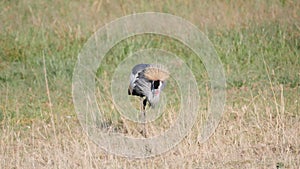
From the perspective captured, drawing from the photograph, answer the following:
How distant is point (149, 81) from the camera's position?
263 inches

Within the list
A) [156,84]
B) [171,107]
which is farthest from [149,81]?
[171,107]

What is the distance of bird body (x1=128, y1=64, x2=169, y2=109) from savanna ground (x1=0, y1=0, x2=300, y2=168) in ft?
1.52

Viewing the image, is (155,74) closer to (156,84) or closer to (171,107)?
(156,84)

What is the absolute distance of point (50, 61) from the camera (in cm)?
1020

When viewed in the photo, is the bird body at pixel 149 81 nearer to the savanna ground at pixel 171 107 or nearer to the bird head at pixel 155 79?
the bird head at pixel 155 79

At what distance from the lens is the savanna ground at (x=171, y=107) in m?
6.25

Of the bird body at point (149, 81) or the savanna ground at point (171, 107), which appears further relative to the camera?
the bird body at point (149, 81)

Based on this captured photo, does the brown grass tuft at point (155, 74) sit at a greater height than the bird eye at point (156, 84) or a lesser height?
greater

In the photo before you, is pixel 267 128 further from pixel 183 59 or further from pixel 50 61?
pixel 50 61

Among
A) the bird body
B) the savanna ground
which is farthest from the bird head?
the savanna ground

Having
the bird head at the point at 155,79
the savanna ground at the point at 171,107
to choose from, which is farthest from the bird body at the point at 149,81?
the savanna ground at the point at 171,107

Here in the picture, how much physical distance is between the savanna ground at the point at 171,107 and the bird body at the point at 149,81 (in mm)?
464

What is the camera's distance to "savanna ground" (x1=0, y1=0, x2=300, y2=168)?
20.5 feet

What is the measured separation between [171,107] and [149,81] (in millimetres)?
1178
